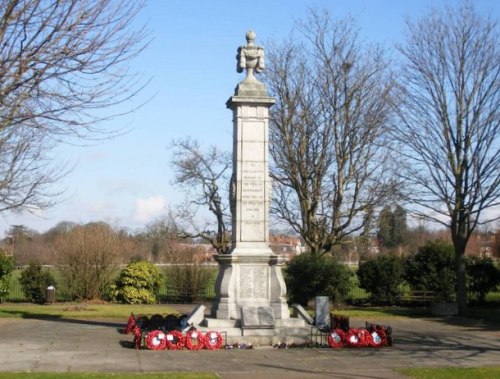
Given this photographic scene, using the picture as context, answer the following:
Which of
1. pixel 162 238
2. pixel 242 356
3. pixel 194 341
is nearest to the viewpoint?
pixel 242 356

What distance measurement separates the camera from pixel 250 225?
18391mm

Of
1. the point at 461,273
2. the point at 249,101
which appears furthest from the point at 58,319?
the point at 461,273

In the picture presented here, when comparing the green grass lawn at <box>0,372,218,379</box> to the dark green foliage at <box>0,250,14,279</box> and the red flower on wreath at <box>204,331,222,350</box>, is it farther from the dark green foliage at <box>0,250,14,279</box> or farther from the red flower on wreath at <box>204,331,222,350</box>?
the dark green foliage at <box>0,250,14,279</box>

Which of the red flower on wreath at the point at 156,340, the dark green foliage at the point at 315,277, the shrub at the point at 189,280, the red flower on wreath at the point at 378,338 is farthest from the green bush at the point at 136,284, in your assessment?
the red flower on wreath at the point at 378,338

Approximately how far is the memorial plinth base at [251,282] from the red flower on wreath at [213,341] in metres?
1.48

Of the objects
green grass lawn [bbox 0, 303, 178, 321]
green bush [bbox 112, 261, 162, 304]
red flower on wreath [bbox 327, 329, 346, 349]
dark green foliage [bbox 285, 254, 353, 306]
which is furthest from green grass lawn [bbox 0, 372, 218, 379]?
green bush [bbox 112, 261, 162, 304]

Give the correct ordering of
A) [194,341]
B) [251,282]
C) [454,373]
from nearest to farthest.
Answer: [454,373], [194,341], [251,282]

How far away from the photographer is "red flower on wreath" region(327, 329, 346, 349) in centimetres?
1675

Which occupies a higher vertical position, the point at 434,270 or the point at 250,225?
the point at 250,225

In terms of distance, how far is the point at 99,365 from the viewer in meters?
13.6

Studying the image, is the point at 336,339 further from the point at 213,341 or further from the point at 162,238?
the point at 162,238

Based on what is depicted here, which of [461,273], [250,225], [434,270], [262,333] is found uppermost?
[250,225]

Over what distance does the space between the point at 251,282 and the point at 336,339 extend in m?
2.69

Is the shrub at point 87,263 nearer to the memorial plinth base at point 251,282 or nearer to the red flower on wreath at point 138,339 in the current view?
the memorial plinth base at point 251,282
